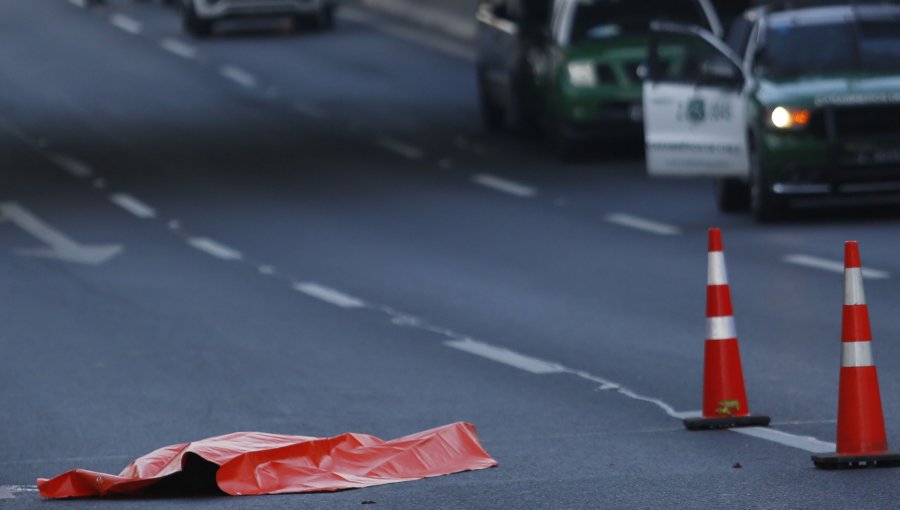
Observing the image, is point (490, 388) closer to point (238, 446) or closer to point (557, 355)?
point (557, 355)

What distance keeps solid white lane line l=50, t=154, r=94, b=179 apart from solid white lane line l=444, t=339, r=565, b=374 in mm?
12902

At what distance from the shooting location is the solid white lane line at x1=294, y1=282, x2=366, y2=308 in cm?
1562

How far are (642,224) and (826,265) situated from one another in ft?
12.5

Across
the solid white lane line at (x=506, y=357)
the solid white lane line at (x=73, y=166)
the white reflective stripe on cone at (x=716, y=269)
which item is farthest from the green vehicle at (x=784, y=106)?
the white reflective stripe on cone at (x=716, y=269)

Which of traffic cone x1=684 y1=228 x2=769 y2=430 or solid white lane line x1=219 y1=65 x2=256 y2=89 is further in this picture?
solid white lane line x1=219 y1=65 x2=256 y2=89

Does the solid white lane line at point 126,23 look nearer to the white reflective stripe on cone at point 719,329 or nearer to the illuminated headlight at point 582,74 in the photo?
the illuminated headlight at point 582,74

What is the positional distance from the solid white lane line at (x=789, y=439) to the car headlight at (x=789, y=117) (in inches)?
375

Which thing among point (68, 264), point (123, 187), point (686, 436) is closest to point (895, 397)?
point (686, 436)

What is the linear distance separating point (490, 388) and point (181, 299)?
4.92 metres

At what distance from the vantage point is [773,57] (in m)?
19.8

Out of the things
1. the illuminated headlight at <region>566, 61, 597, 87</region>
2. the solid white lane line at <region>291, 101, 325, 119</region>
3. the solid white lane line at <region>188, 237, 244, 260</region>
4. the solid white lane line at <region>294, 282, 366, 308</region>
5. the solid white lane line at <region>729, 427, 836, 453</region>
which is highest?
the solid white lane line at <region>291, 101, 325, 119</region>

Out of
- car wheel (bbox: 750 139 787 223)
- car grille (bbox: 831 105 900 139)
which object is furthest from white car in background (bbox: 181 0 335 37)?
car grille (bbox: 831 105 900 139)

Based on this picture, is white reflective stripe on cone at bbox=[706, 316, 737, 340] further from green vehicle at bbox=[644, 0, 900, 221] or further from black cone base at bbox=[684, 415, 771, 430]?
green vehicle at bbox=[644, 0, 900, 221]

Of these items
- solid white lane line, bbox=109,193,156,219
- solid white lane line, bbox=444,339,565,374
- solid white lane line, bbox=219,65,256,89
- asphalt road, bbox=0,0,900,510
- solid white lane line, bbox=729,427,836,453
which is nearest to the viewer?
solid white lane line, bbox=729,427,836,453
